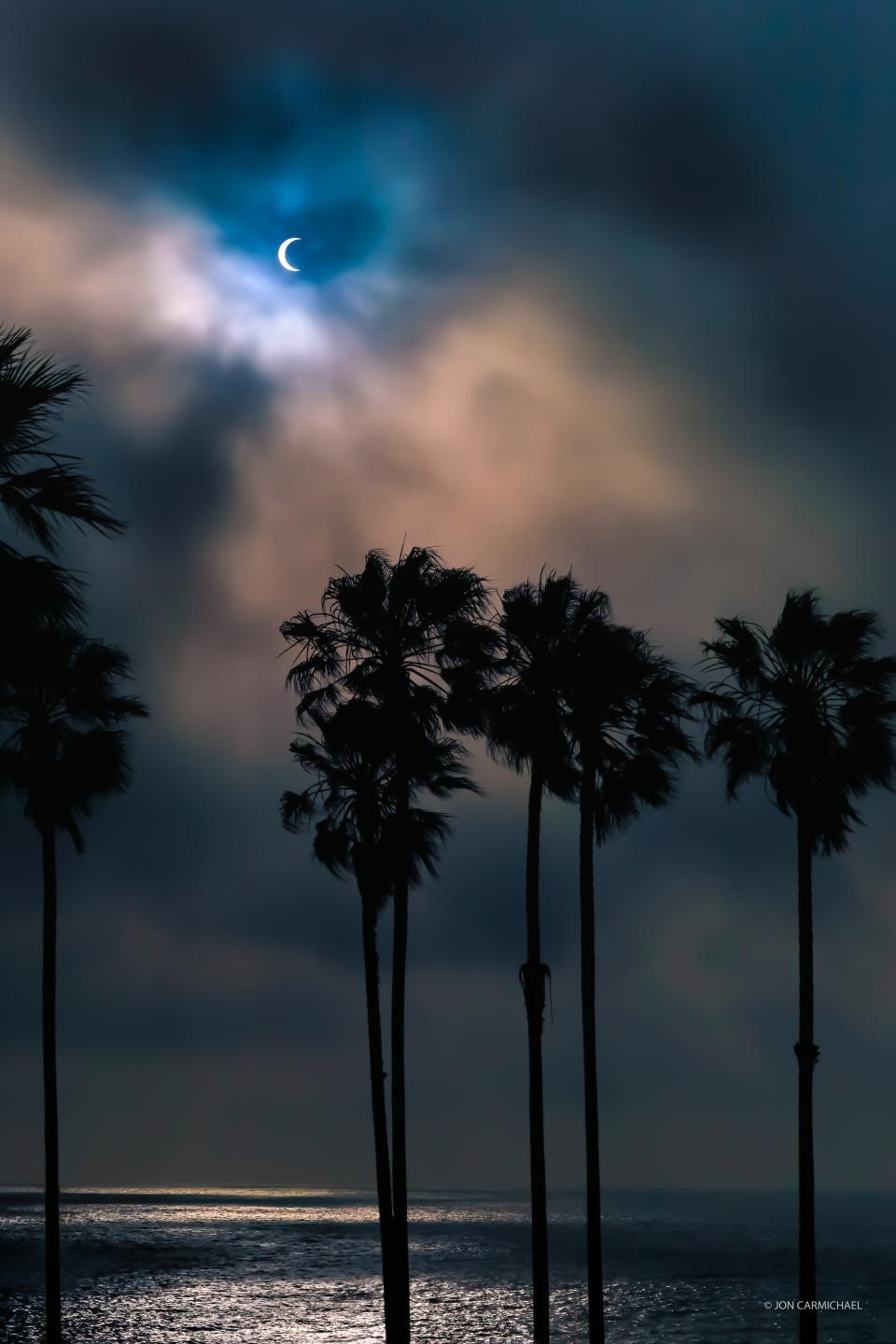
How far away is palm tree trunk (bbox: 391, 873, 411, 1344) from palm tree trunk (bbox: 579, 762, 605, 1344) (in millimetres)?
4649

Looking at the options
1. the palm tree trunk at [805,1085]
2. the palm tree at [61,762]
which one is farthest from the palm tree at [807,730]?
the palm tree at [61,762]

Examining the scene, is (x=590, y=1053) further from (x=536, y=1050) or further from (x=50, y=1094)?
(x=50, y=1094)

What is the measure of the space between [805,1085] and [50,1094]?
18.5 metres

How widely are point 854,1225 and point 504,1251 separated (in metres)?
99.9

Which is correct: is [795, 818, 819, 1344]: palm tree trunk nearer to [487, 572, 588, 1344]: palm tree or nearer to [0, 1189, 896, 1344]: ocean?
[487, 572, 588, 1344]: palm tree

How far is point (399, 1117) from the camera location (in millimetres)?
36312

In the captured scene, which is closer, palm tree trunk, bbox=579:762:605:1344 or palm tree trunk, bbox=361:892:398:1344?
palm tree trunk, bbox=579:762:605:1344

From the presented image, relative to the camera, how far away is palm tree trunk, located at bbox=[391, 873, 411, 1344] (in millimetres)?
34031

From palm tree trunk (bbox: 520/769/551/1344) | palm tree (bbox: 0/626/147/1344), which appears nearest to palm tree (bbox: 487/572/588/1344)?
palm tree trunk (bbox: 520/769/551/1344)

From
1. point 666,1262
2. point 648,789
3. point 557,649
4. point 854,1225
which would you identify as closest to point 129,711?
point 557,649

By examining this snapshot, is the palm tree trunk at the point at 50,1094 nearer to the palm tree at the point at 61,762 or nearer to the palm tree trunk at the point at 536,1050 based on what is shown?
the palm tree at the point at 61,762

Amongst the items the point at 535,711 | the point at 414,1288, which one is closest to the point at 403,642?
the point at 535,711

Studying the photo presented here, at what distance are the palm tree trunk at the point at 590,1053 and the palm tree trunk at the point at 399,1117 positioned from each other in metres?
4.65

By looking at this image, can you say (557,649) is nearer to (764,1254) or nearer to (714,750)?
(714,750)
